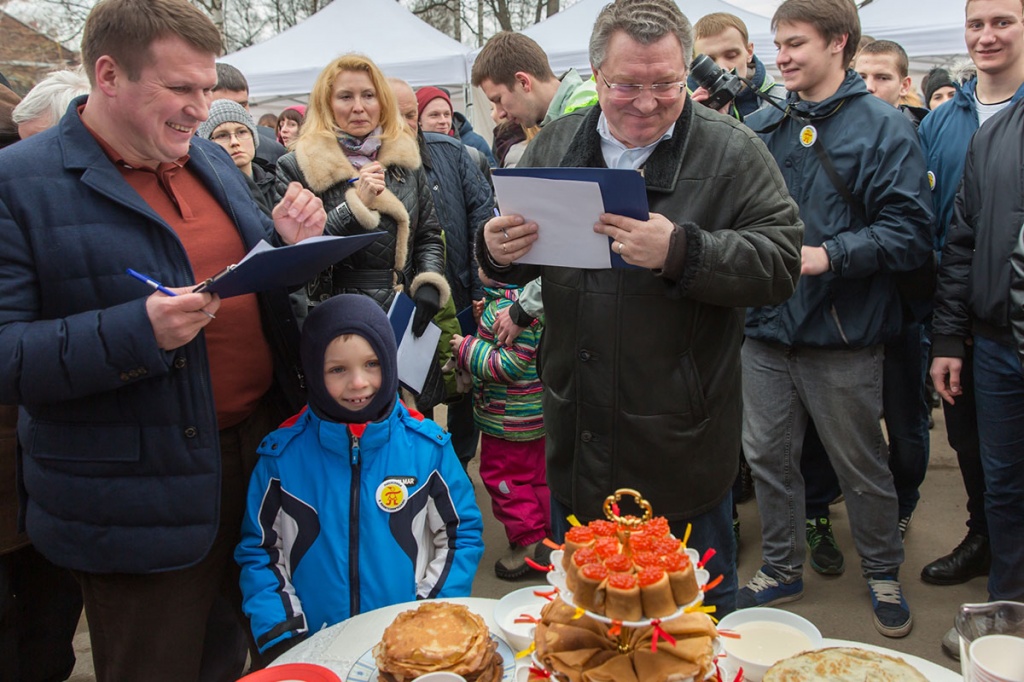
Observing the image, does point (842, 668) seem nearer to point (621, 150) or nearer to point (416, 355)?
point (621, 150)

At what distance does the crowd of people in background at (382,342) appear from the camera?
6.02 ft

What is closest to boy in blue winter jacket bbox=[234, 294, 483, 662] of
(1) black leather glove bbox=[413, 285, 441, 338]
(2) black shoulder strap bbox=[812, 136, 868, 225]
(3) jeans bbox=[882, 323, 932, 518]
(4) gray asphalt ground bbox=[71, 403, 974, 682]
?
(1) black leather glove bbox=[413, 285, 441, 338]

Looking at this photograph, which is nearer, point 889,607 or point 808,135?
point 808,135

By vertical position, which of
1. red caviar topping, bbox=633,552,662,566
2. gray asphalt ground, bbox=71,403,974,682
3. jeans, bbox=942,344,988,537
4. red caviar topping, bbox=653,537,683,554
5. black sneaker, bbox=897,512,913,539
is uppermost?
red caviar topping, bbox=633,552,662,566

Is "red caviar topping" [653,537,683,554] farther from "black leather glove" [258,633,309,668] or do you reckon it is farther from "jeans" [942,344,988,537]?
"jeans" [942,344,988,537]

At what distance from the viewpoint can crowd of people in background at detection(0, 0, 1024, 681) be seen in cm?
183

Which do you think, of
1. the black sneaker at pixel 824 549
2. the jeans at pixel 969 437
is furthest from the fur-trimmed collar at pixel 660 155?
the black sneaker at pixel 824 549

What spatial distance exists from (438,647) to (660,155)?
1.30 meters

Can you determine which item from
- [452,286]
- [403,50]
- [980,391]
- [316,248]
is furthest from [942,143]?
[403,50]

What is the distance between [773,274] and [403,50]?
380 inches

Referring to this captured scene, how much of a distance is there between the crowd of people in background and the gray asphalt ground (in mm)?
125

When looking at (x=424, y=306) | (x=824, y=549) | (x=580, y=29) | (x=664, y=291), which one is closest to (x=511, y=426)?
(x=424, y=306)

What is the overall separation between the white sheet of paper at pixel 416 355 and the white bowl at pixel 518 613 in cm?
165

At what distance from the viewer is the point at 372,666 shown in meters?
1.60
